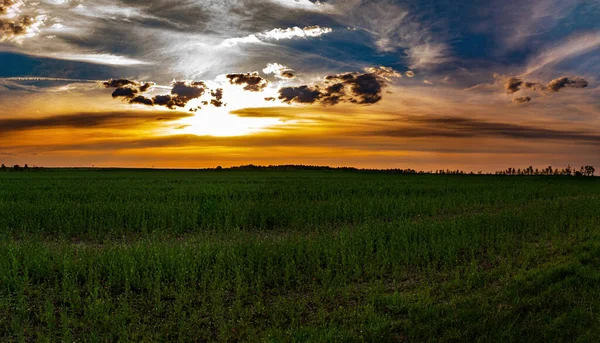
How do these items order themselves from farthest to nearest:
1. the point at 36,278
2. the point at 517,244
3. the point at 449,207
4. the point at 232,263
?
the point at 449,207 → the point at 517,244 → the point at 232,263 → the point at 36,278

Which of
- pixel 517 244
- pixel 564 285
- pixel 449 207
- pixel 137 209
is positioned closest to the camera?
pixel 564 285

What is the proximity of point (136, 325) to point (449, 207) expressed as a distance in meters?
20.7

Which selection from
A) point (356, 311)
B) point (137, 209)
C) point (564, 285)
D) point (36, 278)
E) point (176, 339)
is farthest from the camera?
point (137, 209)

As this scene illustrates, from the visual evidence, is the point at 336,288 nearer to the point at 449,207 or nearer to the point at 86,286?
the point at 86,286

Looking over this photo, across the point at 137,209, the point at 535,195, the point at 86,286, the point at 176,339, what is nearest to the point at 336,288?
the point at 176,339

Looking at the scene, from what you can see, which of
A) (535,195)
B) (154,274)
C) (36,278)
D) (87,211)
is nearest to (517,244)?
(154,274)

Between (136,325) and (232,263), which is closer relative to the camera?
→ (136,325)

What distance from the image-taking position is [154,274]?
10.9 meters

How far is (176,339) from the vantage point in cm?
792

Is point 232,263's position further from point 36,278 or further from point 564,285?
point 564,285

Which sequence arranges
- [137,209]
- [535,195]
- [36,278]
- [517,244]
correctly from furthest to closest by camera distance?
[535,195], [137,209], [517,244], [36,278]

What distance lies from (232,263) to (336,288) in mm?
3082

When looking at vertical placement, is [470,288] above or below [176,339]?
above

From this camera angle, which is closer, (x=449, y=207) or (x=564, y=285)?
(x=564, y=285)
